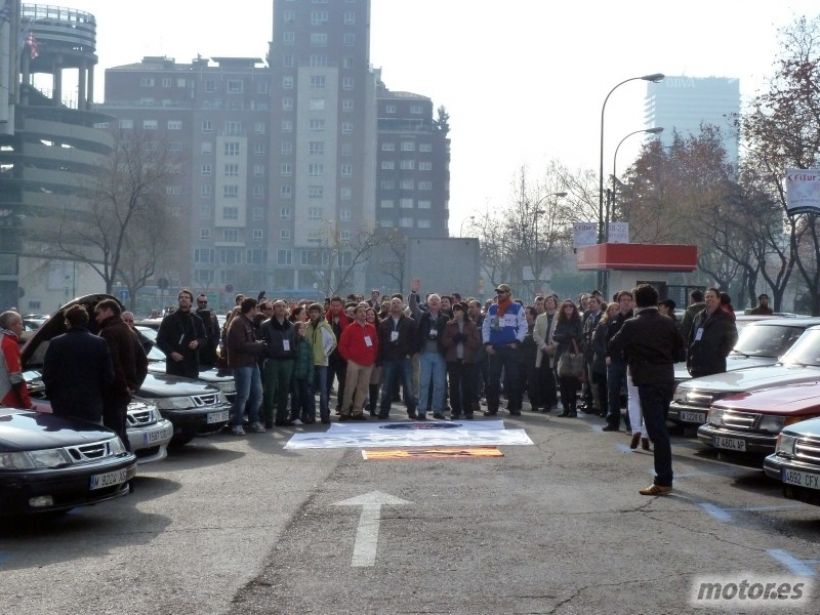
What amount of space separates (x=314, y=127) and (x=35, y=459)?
122726 millimetres

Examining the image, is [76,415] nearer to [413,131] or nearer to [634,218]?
[634,218]

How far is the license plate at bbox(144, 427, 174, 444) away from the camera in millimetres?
12842

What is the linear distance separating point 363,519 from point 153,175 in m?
61.2

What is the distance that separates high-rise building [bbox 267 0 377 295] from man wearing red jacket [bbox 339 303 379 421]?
353 feet

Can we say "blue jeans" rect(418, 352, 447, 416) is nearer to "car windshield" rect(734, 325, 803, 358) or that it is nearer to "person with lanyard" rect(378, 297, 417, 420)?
"person with lanyard" rect(378, 297, 417, 420)

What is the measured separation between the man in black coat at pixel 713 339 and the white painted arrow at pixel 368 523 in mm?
6385

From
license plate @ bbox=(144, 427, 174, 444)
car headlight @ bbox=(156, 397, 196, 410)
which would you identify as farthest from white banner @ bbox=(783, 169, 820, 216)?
license plate @ bbox=(144, 427, 174, 444)

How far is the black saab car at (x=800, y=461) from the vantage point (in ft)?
30.6

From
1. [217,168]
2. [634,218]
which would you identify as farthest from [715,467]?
[217,168]

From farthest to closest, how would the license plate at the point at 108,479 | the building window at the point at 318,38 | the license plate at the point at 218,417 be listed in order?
the building window at the point at 318,38 → the license plate at the point at 218,417 → the license plate at the point at 108,479

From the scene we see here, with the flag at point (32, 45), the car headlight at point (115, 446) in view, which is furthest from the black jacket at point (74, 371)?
the flag at point (32, 45)

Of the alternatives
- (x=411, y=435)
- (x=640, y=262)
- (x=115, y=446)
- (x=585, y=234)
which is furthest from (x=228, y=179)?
(x=115, y=446)

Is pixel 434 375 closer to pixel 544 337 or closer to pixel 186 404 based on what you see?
pixel 544 337

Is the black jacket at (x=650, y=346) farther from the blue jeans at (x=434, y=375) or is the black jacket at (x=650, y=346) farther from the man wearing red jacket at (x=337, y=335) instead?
the man wearing red jacket at (x=337, y=335)
